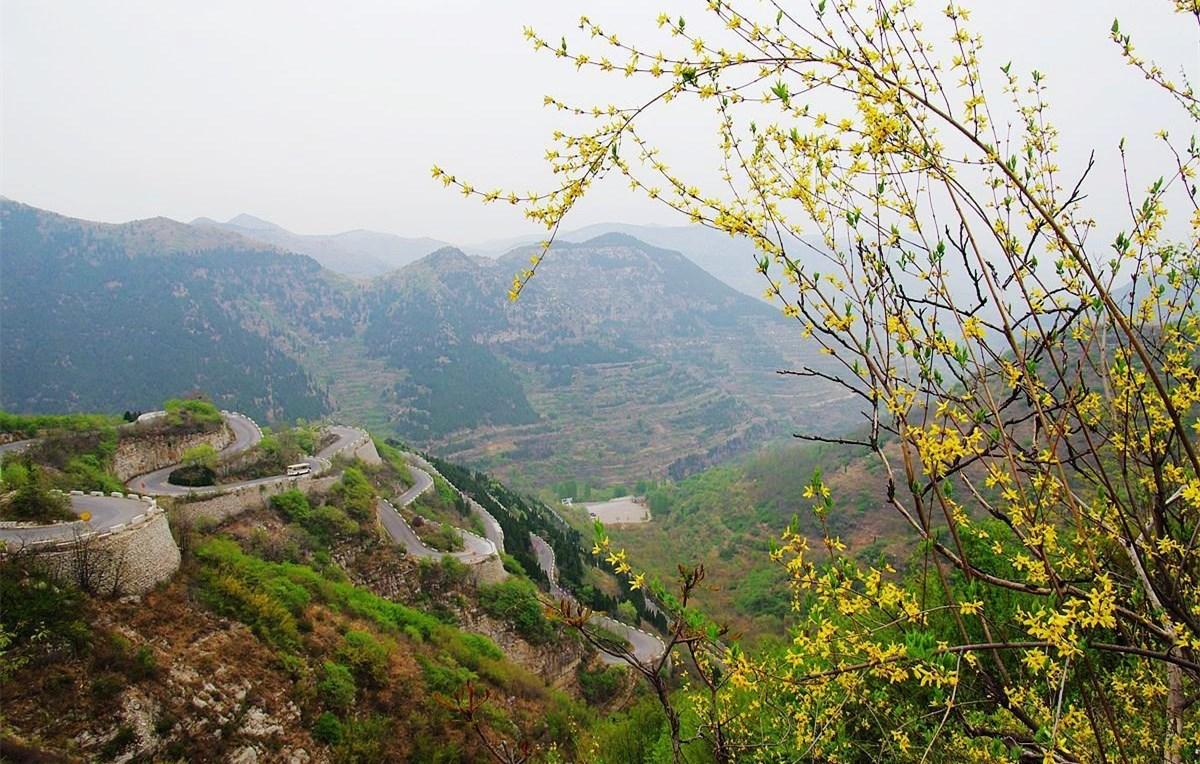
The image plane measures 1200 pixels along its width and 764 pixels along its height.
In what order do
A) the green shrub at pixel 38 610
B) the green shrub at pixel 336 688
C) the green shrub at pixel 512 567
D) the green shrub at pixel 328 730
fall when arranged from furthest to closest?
the green shrub at pixel 512 567
the green shrub at pixel 336 688
the green shrub at pixel 328 730
the green shrub at pixel 38 610

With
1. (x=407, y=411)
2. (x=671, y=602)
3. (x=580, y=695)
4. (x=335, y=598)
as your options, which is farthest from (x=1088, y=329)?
(x=407, y=411)

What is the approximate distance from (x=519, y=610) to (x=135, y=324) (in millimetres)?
163547

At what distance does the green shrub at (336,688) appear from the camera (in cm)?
1509

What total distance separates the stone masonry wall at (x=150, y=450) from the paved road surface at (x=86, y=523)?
7.91m

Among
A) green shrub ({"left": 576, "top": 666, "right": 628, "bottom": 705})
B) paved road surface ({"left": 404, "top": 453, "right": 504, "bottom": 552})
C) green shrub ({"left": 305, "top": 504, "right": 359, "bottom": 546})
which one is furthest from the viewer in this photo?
paved road surface ({"left": 404, "top": 453, "right": 504, "bottom": 552})

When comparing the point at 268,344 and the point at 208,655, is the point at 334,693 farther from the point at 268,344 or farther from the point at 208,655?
the point at 268,344

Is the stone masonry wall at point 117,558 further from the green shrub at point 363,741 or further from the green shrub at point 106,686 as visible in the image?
the green shrub at point 363,741

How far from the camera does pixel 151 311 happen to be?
501 ft

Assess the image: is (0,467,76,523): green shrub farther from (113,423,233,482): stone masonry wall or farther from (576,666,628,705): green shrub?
(576,666,628,705): green shrub

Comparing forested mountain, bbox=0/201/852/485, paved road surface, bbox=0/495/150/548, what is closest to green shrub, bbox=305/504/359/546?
paved road surface, bbox=0/495/150/548

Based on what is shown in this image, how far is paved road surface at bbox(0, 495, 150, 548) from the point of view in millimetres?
14258

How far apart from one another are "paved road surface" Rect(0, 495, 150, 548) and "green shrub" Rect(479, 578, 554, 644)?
1344 centimetres

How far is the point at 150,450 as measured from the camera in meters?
27.3

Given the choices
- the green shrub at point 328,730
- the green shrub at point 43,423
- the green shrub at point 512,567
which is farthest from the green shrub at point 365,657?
the green shrub at point 43,423
